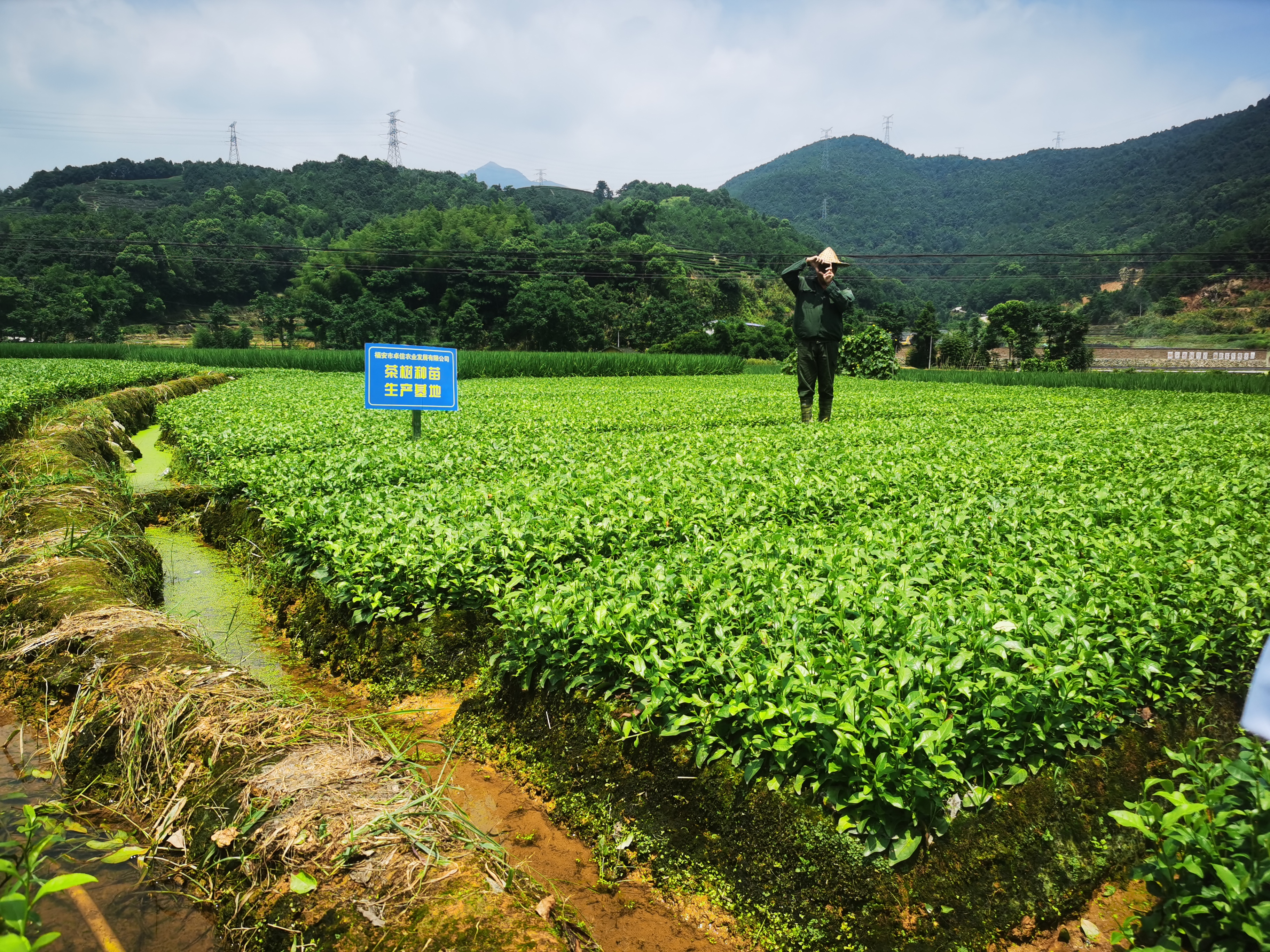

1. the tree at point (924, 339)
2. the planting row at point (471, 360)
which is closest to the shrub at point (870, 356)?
the planting row at point (471, 360)

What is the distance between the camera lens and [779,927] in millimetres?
2209

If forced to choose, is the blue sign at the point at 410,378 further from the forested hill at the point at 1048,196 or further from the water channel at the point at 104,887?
the forested hill at the point at 1048,196

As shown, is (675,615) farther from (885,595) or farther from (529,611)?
(885,595)

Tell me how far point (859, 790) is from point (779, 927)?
480 millimetres

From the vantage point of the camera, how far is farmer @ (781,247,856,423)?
1054cm

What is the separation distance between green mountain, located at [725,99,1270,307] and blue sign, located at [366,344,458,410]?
62.2 m

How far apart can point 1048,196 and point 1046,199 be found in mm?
2179

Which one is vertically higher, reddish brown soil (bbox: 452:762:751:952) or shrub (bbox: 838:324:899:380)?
shrub (bbox: 838:324:899:380)

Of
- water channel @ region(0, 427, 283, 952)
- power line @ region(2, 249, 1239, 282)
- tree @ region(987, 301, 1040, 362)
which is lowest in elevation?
water channel @ region(0, 427, 283, 952)

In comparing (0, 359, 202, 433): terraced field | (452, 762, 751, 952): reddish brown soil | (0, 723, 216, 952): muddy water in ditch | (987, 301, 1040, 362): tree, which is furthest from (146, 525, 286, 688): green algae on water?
(987, 301, 1040, 362): tree

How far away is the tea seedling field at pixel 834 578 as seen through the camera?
2346mm

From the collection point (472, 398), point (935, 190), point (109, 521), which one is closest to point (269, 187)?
point (472, 398)

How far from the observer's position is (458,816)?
2.33 meters

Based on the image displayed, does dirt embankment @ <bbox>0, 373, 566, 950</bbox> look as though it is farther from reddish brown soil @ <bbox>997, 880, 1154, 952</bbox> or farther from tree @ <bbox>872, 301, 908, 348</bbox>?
tree @ <bbox>872, 301, 908, 348</bbox>
